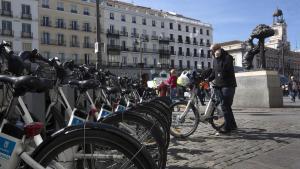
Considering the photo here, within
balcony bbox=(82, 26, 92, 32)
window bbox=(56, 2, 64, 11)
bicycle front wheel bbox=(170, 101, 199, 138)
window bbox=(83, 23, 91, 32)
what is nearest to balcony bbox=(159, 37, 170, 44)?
balcony bbox=(82, 26, 92, 32)

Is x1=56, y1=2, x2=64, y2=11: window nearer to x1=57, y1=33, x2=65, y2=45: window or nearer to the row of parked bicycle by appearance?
x1=57, y1=33, x2=65, y2=45: window

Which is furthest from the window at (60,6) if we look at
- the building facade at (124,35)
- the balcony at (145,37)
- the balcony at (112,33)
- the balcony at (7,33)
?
the balcony at (145,37)

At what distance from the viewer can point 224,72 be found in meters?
8.40

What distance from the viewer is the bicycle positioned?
7.85m

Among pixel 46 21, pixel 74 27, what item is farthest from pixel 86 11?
pixel 46 21

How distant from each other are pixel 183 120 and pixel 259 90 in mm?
9267

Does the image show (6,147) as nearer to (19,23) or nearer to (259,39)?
(259,39)

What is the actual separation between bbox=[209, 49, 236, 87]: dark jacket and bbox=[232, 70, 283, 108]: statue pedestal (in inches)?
323

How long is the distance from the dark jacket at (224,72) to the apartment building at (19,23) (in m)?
51.4

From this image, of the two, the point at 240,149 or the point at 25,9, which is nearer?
the point at 240,149

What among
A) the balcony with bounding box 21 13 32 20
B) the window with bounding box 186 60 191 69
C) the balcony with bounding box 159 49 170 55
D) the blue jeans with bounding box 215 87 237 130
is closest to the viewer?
the blue jeans with bounding box 215 87 237 130

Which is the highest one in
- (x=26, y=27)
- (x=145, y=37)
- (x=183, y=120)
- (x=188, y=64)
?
(x=145, y=37)

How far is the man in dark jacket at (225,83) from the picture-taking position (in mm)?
8258

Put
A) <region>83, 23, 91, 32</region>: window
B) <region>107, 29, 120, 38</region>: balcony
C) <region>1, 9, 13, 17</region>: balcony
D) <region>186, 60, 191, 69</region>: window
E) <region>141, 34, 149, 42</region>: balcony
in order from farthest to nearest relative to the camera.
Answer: <region>186, 60, 191, 69</region>: window
<region>141, 34, 149, 42</region>: balcony
<region>107, 29, 120, 38</region>: balcony
<region>83, 23, 91, 32</region>: window
<region>1, 9, 13, 17</region>: balcony
